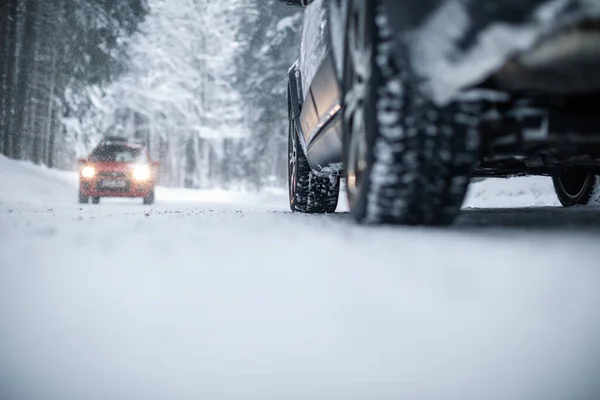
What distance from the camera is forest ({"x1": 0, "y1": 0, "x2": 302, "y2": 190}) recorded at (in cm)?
1508

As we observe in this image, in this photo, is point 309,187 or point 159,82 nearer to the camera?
point 309,187

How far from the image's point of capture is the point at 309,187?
4129mm

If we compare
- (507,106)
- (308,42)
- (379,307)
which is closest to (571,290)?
(379,307)

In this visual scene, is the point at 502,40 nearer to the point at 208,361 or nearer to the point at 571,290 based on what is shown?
the point at 571,290

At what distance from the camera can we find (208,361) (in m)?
0.75

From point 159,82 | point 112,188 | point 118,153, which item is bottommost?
point 112,188

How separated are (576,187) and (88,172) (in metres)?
9.07

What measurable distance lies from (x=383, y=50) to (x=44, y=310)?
1.36 m

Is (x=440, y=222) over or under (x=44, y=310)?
over

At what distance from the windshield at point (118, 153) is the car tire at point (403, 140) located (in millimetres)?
9565

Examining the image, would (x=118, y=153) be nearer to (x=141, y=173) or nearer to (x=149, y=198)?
(x=141, y=173)

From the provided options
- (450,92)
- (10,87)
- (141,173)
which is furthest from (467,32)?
(10,87)

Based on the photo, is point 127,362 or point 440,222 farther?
point 440,222

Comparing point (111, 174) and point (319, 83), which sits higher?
point (319, 83)
